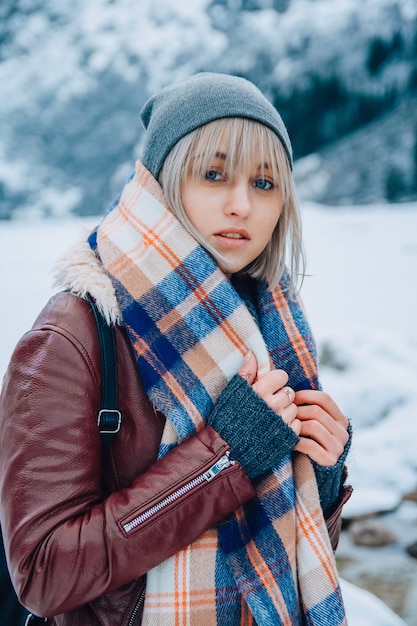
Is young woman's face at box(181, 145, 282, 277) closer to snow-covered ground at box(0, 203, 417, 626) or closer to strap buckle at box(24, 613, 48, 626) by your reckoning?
snow-covered ground at box(0, 203, 417, 626)

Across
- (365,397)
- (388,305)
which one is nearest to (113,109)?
(388,305)

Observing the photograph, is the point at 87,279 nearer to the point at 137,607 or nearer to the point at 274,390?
the point at 274,390

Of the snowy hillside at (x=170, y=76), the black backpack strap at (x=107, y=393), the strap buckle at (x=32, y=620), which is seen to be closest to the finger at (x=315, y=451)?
the black backpack strap at (x=107, y=393)

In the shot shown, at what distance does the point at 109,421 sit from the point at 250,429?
0.83 feet

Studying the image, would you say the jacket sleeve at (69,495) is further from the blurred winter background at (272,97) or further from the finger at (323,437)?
the blurred winter background at (272,97)

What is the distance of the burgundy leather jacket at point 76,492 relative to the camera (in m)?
0.72

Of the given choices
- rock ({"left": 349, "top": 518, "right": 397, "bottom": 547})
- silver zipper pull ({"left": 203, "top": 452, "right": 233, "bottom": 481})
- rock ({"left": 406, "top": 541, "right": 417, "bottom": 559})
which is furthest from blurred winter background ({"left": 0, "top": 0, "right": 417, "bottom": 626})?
silver zipper pull ({"left": 203, "top": 452, "right": 233, "bottom": 481})

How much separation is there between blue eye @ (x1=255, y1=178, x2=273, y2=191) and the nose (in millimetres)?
63

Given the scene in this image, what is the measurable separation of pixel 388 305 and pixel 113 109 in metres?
6.58

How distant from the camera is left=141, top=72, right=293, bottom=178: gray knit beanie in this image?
0.95 meters

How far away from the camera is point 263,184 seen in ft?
3.37

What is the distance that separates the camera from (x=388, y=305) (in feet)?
13.2

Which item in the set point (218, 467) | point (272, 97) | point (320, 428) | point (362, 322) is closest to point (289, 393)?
point (320, 428)

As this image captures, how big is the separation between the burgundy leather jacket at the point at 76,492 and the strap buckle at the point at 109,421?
23 millimetres
